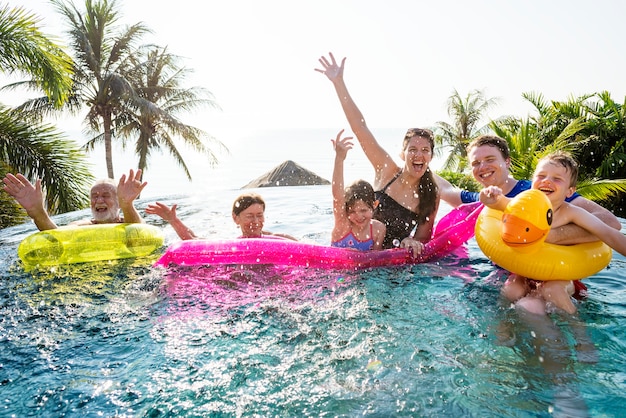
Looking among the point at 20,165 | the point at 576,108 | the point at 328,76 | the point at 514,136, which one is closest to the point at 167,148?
the point at 20,165

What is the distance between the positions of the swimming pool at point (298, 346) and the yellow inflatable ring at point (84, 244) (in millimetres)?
226

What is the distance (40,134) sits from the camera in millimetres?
8602

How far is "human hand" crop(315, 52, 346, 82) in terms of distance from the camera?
4625mm

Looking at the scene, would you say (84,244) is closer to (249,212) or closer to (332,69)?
(249,212)

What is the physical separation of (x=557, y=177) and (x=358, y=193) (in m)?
1.65

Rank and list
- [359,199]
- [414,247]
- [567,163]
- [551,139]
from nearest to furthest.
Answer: [567,163]
[359,199]
[414,247]
[551,139]

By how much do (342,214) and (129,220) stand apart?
2.37 meters

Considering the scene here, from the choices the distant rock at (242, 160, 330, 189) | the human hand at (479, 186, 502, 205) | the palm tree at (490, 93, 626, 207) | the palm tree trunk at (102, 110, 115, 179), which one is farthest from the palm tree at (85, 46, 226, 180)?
the human hand at (479, 186, 502, 205)

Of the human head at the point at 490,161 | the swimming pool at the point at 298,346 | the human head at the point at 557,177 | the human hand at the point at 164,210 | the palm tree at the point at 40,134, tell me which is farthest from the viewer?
the palm tree at the point at 40,134

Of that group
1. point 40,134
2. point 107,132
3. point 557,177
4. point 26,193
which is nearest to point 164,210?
point 26,193

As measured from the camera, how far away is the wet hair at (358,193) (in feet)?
13.9

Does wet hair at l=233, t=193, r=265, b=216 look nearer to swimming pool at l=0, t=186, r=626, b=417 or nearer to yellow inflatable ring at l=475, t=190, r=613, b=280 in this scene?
swimming pool at l=0, t=186, r=626, b=417

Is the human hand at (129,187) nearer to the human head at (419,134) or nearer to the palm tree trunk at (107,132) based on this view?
the human head at (419,134)

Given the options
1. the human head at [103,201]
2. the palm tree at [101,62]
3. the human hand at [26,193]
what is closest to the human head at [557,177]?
the human head at [103,201]
